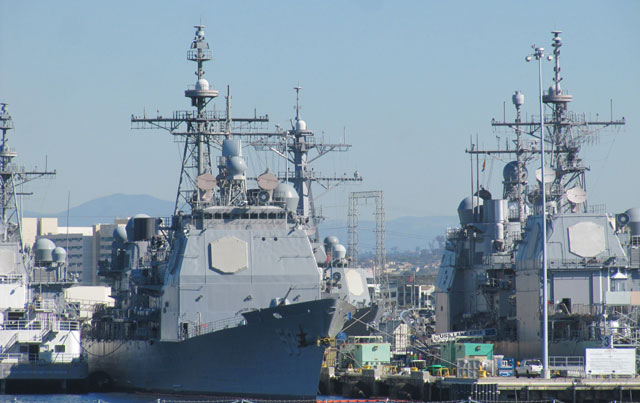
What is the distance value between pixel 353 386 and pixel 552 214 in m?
10.4

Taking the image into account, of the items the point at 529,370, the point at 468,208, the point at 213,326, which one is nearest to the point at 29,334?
the point at 213,326

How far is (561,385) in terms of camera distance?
34.8 metres

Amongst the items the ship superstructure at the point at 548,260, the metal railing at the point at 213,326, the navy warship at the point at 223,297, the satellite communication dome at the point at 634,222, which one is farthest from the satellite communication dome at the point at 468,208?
the metal railing at the point at 213,326

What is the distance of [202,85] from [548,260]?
13.5 meters

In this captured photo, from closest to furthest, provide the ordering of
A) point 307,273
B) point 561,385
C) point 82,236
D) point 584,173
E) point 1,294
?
point 561,385
point 307,273
point 1,294
point 584,173
point 82,236

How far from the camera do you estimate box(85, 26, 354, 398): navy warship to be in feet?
120

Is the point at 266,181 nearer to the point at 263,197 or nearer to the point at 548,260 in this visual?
the point at 263,197

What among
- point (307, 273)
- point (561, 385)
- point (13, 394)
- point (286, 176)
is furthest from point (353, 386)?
point (286, 176)

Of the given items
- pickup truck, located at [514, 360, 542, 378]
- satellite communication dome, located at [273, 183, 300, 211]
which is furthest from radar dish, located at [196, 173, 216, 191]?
pickup truck, located at [514, 360, 542, 378]

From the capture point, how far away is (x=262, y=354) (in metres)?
37.1

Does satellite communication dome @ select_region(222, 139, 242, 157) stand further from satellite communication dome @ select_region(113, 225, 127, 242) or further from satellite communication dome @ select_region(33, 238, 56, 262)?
satellite communication dome @ select_region(33, 238, 56, 262)

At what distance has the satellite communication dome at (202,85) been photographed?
46037mm

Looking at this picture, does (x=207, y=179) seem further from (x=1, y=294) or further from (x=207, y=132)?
(x=1, y=294)

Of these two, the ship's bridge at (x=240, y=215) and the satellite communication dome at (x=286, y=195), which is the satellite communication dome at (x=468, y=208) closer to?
the satellite communication dome at (x=286, y=195)
